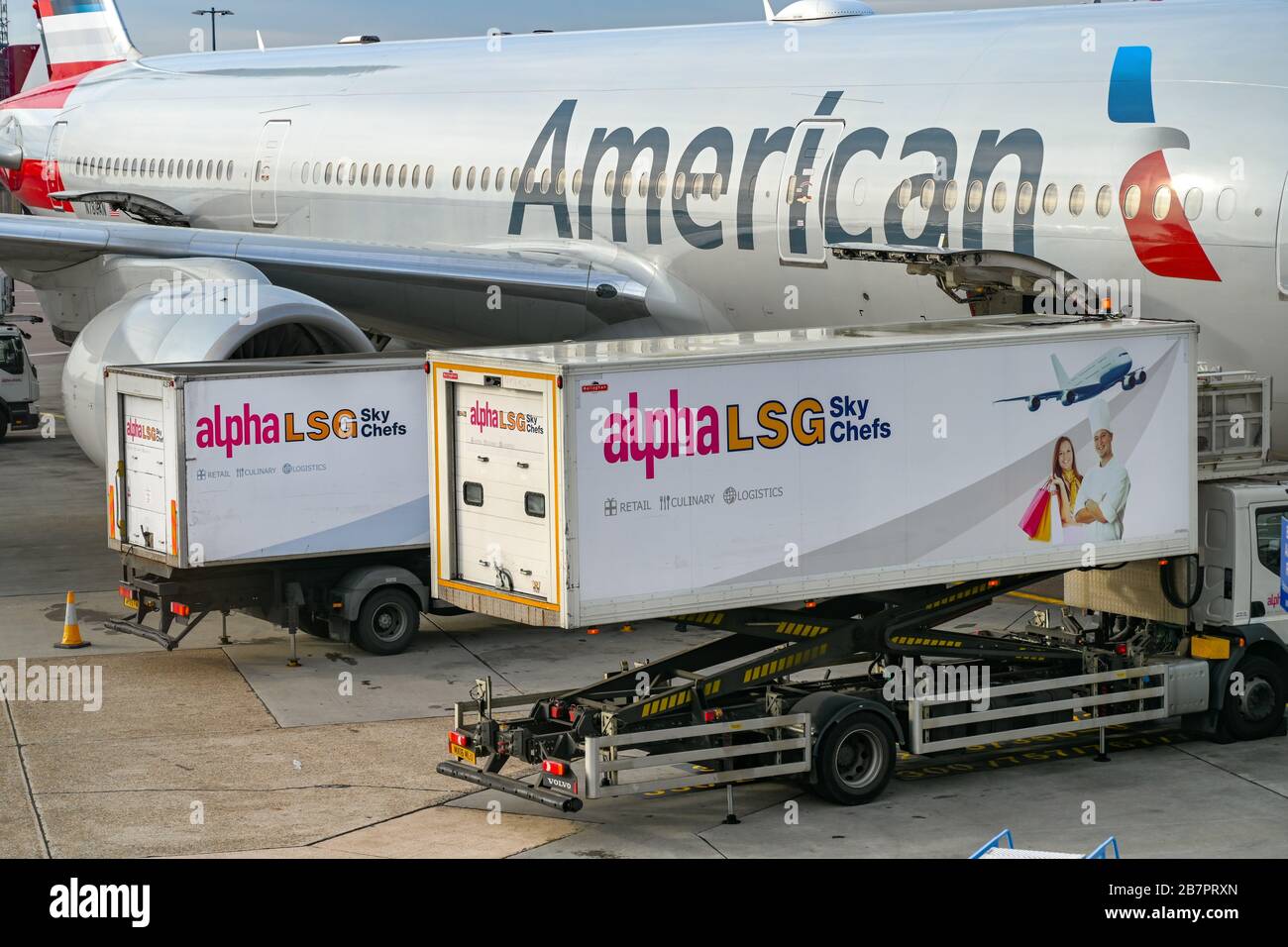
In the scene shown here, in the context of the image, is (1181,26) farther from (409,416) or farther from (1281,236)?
(409,416)

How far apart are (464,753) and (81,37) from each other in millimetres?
29517

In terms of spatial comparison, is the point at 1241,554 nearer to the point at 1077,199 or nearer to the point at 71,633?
the point at 1077,199

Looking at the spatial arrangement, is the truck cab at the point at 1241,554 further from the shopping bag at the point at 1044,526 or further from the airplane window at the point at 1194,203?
the airplane window at the point at 1194,203

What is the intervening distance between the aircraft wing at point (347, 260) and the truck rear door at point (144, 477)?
4.12 meters

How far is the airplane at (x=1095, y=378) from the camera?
12.2 meters

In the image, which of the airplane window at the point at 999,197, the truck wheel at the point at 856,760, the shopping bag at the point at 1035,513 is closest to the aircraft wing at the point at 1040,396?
the shopping bag at the point at 1035,513

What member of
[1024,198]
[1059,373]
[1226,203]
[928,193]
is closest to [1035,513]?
[1059,373]

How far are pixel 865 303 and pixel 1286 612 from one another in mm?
5318

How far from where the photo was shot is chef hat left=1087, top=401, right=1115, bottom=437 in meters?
12.4

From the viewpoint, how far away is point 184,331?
1703 centimetres
